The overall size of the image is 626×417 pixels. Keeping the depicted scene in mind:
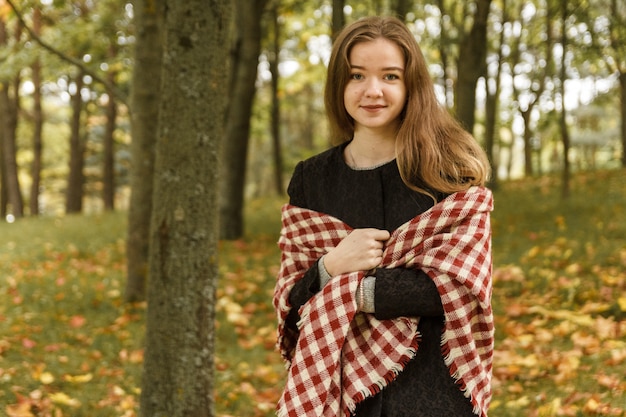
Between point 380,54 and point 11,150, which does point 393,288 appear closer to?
point 380,54

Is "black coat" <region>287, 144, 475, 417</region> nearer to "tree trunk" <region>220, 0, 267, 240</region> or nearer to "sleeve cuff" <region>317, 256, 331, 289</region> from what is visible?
"sleeve cuff" <region>317, 256, 331, 289</region>

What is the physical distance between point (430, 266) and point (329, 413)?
582 millimetres

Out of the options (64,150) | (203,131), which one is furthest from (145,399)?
(64,150)

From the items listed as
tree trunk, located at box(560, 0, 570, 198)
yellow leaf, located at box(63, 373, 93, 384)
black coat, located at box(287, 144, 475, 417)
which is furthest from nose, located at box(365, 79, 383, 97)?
tree trunk, located at box(560, 0, 570, 198)

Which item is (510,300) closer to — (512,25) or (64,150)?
(512,25)

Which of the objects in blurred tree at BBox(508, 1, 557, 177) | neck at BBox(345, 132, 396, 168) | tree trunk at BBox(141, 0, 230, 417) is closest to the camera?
neck at BBox(345, 132, 396, 168)

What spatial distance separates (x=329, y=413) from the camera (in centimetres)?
208

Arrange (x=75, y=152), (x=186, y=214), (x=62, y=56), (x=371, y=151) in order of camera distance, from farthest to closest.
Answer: (x=75, y=152) < (x=62, y=56) < (x=186, y=214) < (x=371, y=151)

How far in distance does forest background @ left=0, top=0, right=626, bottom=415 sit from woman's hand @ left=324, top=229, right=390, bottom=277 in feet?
5.32

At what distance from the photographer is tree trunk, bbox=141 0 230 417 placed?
3.44 meters

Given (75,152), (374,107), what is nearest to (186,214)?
(374,107)

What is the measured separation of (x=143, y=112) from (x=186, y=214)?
372cm

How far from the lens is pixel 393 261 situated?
2.06 metres

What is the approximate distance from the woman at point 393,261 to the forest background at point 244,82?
1.50 metres
